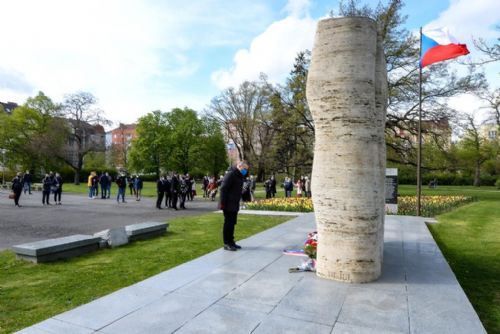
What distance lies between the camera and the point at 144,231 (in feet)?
31.9

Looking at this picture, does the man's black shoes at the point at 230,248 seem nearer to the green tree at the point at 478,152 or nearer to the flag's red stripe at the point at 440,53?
the flag's red stripe at the point at 440,53

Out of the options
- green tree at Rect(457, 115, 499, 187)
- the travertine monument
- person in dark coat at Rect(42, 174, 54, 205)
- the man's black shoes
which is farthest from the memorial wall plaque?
green tree at Rect(457, 115, 499, 187)

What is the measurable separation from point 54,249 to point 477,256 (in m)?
9.04

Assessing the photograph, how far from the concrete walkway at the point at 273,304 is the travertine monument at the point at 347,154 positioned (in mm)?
455

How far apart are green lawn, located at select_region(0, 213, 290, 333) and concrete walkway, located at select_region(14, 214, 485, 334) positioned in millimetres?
625

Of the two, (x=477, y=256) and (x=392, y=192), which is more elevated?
(x=392, y=192)

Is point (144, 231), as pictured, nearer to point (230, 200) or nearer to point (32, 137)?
point (230, 200)

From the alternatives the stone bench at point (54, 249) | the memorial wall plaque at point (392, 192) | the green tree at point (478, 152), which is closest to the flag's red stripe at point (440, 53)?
the memorial wall plaque at point (392, 192)

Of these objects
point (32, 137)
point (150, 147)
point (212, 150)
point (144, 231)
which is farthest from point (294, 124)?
point (32, 137)

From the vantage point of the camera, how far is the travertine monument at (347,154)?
17.9 feet

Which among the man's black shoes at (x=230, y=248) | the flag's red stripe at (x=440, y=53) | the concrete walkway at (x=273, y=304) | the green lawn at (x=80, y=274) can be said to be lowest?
the green lawn at (x=80, y=274)

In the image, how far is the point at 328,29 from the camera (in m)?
5.72

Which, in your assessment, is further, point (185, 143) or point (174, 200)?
point (185, 143)

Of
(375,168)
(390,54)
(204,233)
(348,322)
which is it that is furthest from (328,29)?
(390,54)
